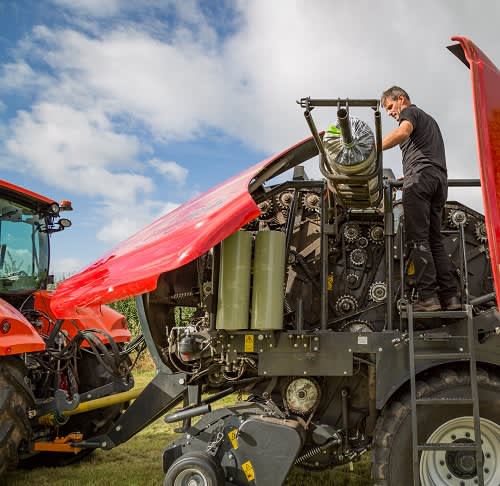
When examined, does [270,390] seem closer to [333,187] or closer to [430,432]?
[430,432]

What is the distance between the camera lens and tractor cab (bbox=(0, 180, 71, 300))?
228 inches

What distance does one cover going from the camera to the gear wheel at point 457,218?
183 inches

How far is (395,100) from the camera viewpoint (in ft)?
14.8

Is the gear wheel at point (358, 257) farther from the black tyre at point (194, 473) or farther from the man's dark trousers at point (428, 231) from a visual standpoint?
the black tyre at point (194, 473)

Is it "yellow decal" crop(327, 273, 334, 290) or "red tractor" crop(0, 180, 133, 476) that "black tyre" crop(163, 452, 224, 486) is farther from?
"yellow decal" crop(327, 273, 334, 290)

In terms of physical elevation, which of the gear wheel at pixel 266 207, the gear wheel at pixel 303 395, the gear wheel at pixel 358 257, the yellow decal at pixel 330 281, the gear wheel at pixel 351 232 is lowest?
the gear wheel at pixel 303 395

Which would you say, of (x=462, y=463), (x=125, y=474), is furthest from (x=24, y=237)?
Answer: (x=462, y=463)

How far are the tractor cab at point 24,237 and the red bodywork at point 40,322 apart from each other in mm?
11

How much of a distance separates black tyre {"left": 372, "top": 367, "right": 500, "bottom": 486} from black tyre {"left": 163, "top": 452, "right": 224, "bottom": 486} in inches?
42.4

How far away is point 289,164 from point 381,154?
93cm

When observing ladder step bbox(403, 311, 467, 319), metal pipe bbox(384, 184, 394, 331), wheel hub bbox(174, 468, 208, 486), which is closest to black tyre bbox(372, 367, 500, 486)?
ladder step bbox(403, 311, 467, 319)

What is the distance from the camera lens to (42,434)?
5.01m

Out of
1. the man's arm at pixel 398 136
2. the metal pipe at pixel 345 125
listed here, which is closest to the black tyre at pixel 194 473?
the metal pipe at pixel 345 125

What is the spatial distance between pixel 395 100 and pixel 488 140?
1.06m
